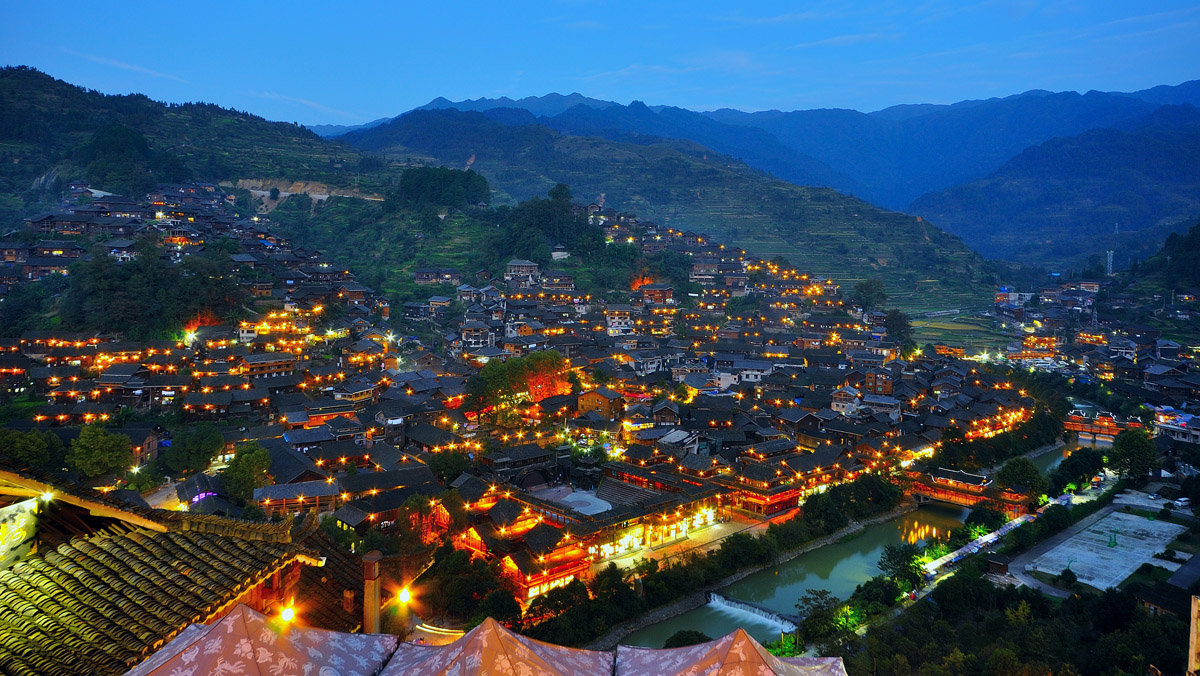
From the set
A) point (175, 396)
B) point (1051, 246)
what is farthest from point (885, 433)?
point (1051, 246)

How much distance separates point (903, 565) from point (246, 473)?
1439 centimetres

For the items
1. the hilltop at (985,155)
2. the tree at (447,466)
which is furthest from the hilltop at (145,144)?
the hilltop at (985,155)

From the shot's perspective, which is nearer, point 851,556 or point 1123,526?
point 851,556

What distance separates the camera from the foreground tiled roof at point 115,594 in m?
2.75

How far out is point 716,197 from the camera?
67000mm

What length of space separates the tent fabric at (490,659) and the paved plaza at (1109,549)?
1514cm

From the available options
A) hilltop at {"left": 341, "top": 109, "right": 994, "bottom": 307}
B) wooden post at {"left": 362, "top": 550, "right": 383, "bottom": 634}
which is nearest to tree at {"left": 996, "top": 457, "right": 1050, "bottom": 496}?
wooden post at {"left": 362, "top": 550, "right": 383, "bottom": 634}

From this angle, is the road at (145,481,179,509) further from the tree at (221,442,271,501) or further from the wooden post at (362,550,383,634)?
the wooden post at (362,550,383,634)

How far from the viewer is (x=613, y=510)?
1586cm

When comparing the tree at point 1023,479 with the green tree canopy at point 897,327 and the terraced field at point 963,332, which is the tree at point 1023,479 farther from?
the terraced field at point 963,332

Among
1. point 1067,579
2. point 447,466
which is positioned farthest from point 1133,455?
point 447,466

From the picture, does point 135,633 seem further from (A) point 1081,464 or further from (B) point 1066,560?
(A) point 1081,464

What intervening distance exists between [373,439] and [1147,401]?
30.2m

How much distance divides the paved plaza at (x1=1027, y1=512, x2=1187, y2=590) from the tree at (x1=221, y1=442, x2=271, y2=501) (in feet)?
57.0
